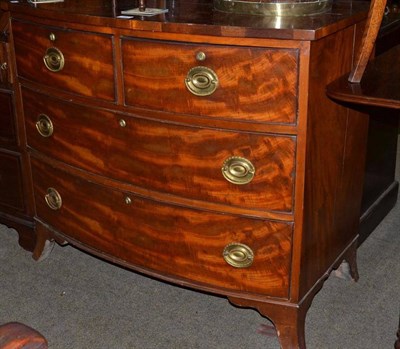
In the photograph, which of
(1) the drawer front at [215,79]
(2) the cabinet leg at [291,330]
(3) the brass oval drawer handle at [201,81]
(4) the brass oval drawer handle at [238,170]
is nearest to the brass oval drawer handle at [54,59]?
(1) the drawer front at [215,79]

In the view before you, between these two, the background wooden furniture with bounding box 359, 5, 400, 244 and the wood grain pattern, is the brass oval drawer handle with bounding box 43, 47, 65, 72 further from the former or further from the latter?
the background wooden furniture with bounding box 359, 5, 400, 244

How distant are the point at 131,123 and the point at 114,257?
0.52 meters

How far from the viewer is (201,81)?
1864 mm

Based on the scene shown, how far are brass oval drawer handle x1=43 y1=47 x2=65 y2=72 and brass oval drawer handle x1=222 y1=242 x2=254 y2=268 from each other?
77 cm

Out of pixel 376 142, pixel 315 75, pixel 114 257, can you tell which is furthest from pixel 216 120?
pixel 376 142

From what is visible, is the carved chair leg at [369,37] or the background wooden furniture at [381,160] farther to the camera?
the background wooden furniture at [381,160]

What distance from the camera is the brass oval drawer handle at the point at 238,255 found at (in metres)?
2.02

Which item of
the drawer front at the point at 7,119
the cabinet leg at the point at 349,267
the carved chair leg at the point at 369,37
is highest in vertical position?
the carved chair leg at the point at 369,37

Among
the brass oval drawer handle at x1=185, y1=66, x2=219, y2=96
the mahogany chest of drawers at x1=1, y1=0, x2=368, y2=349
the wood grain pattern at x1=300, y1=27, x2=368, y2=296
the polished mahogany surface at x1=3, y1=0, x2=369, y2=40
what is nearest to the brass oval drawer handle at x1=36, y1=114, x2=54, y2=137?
the mahogany chest of drawers at x1=1, y1=0, x2=368, y2=349

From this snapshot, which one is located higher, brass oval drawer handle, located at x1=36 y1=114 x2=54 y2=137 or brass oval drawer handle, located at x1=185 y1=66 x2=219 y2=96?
brass oval drawer handle, located at x1=185 y1=66 x2=219 y2=96

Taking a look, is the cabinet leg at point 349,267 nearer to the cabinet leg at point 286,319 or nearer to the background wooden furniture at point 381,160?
the background wooden furniture at point 381,160

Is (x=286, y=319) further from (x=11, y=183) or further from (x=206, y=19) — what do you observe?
(x=11, y=183)

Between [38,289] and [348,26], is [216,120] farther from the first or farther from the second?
[38,289]

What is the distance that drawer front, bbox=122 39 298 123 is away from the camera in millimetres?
1772
